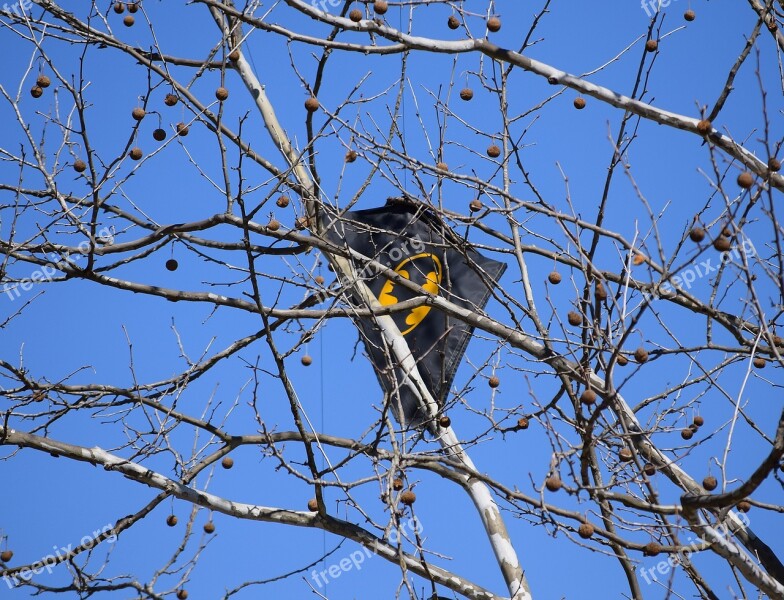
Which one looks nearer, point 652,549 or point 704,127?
point 652,549

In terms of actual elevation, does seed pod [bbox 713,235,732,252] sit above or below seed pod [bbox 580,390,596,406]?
above

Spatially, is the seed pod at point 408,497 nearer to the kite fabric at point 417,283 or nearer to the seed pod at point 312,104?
the kite fabric at point 417,283

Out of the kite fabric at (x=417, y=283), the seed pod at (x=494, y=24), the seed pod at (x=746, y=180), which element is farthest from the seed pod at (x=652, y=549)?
the seed pod at (x=494, y=24)

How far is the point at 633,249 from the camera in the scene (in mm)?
4117

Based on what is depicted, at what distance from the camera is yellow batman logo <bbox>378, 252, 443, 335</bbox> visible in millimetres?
6434

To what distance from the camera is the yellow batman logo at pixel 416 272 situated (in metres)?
6.43

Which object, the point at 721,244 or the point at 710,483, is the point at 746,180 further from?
the point at 710,483

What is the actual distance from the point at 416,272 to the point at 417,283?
0.31ft

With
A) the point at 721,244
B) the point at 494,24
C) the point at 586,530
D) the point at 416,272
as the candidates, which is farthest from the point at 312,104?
the point at 586,530

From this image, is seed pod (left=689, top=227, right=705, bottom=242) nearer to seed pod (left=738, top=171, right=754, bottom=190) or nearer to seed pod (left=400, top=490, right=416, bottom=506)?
seed pod (left=738, top=171, right=754, bottom=190)

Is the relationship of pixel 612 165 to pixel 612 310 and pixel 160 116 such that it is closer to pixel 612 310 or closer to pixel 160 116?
pixel 612 310

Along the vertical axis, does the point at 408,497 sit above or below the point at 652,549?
above

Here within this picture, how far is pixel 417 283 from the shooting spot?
21.5 feet

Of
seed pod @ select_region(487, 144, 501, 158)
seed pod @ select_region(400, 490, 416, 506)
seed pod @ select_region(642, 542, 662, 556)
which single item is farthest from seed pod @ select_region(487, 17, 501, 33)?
seed pod @ select_region(642, 542, 662, 556)
